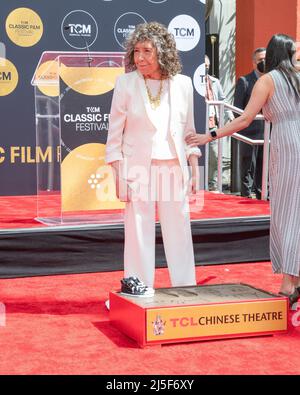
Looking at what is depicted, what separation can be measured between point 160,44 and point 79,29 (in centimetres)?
375

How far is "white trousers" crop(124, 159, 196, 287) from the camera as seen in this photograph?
399cm

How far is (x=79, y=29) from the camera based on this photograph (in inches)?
295

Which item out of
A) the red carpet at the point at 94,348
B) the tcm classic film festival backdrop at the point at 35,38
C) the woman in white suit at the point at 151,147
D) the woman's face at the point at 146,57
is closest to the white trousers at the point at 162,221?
the woman in white suit at the point at 151,147

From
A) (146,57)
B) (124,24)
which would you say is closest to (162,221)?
(146,57)

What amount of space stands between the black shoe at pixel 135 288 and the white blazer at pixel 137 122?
558 mm

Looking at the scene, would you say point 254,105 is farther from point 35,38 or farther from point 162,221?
point 35,38

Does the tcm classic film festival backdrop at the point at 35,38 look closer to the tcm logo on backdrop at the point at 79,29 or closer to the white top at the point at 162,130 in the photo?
the tcm logo on backdrop at the point at 79,29

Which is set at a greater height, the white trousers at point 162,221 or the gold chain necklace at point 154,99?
the gold chain necklace at point 154,99

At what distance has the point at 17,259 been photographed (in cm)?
503

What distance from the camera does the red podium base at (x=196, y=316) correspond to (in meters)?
3.46

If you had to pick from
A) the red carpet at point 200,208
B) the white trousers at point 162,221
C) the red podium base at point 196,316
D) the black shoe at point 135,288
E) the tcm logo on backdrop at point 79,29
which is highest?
the tcm logo on backdrop at point 79,29

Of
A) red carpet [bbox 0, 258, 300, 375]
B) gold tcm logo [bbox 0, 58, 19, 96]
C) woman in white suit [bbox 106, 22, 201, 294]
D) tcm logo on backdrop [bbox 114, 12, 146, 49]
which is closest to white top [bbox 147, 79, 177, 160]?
woman in white suit [bbox 106, 22, 201, 294]

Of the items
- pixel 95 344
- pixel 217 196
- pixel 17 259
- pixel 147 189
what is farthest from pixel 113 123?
pixel 217 196
